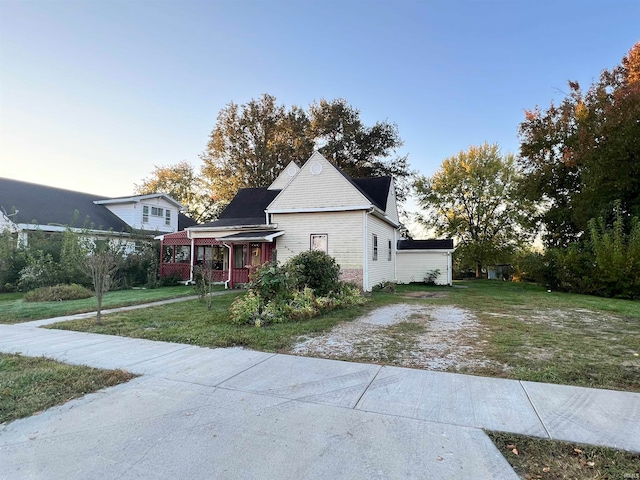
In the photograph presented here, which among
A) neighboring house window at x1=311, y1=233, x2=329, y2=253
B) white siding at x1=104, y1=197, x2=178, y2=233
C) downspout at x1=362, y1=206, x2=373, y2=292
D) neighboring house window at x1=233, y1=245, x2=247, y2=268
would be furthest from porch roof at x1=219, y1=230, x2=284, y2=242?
white siding at x1=104, y1=197, x2=178, y2=233

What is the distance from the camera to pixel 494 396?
3.44 m

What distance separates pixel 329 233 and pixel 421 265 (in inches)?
326

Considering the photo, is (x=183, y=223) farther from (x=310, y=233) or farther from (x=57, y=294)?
(x=310, y=233)

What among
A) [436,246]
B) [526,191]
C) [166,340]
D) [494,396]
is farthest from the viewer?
[526,191]

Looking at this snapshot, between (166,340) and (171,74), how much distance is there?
10443 mm

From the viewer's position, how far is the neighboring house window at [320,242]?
14305 mm

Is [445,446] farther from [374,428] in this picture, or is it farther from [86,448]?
[86,448]

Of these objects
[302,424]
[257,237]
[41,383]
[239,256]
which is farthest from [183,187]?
[302,424]

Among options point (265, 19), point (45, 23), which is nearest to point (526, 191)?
point (265, 19)

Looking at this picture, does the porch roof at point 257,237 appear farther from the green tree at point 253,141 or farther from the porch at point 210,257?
the green tree at point 253,141

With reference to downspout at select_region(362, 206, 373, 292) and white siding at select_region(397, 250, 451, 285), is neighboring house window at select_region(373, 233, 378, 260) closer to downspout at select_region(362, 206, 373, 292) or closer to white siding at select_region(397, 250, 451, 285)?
downspout at select_region(362, 206, 373, 292)

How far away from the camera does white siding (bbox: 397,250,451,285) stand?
1962 centimetres

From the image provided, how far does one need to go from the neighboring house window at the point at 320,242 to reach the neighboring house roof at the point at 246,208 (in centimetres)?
413

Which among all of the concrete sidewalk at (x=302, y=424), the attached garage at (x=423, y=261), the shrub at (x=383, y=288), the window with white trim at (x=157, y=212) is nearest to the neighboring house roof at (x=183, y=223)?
the window with white trim at (x=157, y=212)
